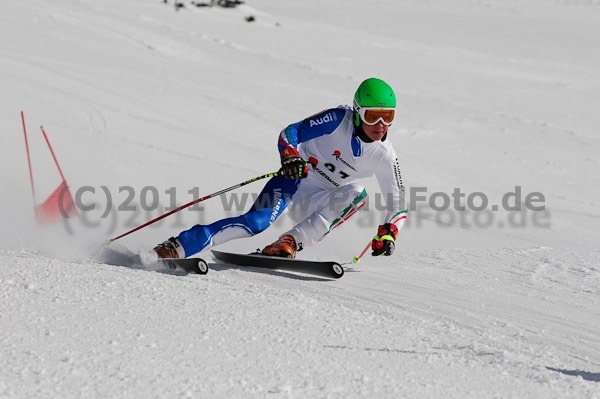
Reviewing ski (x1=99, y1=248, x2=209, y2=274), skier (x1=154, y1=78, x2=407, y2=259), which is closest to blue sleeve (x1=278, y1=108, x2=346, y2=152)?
skier (x1=154, y1=78, x2=407, y2=259)

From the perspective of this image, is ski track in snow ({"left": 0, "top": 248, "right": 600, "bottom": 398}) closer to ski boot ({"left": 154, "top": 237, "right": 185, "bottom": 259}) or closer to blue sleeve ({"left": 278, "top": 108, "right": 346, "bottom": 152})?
ski boot ({"left": 154, "top": 237, "right": 185, "bottom": 259})

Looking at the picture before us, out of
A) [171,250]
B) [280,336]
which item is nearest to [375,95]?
[171,250]

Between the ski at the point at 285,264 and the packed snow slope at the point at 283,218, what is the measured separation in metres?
0.09

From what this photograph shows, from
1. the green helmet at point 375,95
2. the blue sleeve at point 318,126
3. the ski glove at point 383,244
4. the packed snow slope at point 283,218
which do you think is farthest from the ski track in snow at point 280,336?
the green helmet at point 375,95

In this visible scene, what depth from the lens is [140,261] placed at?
4965 millimetres

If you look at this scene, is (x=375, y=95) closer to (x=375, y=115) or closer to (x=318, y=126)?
(x=375, y=115)

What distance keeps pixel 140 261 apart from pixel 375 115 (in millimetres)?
2010

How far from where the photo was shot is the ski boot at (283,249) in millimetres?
5262

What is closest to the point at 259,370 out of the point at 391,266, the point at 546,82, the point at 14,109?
the point at 391,266

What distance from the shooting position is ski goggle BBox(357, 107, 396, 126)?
5.17m

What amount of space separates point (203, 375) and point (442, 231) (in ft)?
17.9

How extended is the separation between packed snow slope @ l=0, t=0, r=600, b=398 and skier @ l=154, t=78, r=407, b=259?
1.04ft

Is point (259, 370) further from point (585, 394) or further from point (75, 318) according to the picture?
point (585, 394)

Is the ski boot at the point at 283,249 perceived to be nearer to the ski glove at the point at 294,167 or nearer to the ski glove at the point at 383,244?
the ski glove at the point at 294,167
